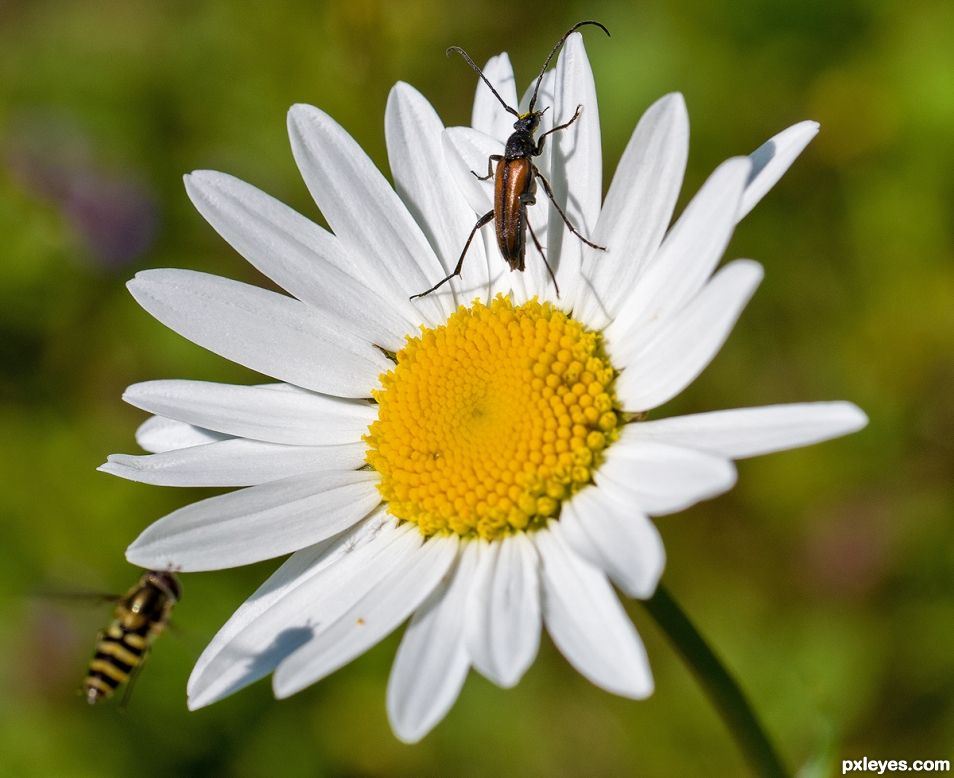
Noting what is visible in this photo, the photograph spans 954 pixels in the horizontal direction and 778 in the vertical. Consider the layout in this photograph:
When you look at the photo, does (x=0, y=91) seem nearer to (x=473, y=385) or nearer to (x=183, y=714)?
(x=183, y=714)

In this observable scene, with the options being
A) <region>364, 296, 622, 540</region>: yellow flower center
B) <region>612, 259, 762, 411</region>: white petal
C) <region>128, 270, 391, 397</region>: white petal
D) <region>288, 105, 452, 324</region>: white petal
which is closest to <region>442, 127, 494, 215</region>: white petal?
<region>288, 105, 452, 324</region>: white petal

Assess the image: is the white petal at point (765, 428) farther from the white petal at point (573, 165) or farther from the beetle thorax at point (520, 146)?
the beetle thorax at point (520, 146)

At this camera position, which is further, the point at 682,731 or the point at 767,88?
the point at 767,88

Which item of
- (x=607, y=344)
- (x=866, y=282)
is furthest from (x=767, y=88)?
(x=607, y=344)

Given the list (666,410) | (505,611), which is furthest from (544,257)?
(666,410)

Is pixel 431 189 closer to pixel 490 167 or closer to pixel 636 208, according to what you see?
pixel 490 167

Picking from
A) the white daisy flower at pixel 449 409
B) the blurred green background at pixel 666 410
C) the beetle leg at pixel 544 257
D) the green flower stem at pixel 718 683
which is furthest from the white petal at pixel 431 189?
the blurred green background at pixel 666 410

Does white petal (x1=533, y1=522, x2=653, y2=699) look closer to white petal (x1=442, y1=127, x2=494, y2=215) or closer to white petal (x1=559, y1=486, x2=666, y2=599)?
white petal (x1=559, y1=486, x2=666, y2=599)
